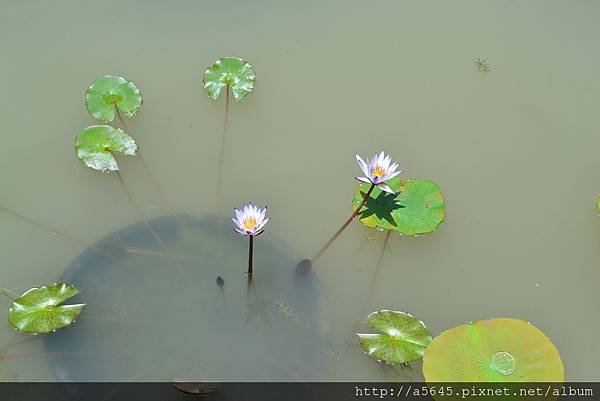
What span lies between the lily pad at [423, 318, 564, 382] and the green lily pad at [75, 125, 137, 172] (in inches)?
54.2

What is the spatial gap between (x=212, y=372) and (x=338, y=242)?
2.27 ft

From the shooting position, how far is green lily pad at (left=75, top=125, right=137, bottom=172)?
240cm

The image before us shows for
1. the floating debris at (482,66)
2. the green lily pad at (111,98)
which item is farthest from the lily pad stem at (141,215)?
the floating debris at (482,66)

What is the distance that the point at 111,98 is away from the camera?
254 cm

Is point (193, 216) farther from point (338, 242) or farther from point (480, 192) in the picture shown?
point (480, 192)

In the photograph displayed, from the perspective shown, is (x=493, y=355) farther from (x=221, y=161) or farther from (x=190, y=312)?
(x=221, y=161)

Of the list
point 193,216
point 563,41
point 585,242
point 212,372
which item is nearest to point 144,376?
point 212,372

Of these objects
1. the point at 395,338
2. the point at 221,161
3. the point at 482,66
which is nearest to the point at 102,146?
the point at 221,161

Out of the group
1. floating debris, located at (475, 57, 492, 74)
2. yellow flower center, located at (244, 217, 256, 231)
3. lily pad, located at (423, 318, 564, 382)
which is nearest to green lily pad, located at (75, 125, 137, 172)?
yellow flower center, located at (244, 217, 256, 231)

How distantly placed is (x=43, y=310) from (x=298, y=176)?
1099mm

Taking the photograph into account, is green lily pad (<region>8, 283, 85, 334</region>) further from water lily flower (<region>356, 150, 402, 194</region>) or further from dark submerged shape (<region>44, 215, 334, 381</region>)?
water lily flower (<region>356, 150, 402, 194</region>)

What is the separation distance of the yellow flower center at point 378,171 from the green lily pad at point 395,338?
0.48 m

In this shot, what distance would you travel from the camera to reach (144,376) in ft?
6.97

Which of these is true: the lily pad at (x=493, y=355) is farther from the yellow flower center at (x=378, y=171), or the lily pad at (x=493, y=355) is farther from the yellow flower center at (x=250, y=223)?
the yellow flower center at (x=250, y=223)
